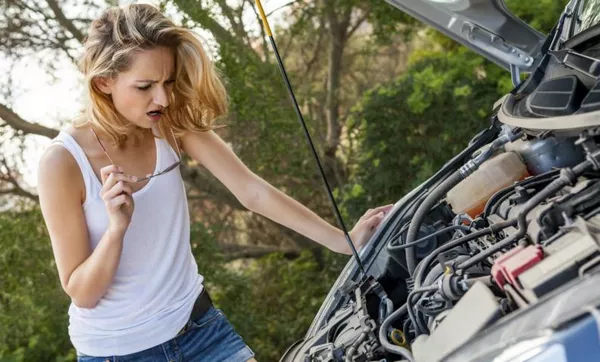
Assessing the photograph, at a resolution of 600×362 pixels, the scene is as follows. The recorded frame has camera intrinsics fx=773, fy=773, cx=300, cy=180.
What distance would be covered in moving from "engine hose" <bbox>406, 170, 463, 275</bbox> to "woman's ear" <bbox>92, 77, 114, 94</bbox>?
1040mm

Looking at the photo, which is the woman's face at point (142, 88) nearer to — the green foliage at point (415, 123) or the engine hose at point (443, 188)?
the engine hose at point (443, 188)

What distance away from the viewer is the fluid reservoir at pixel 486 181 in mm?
2150

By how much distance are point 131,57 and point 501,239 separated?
1249 mm

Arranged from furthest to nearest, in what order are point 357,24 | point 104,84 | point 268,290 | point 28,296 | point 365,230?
point 357,24 → point 268,290 → point 28,296 → point 365,230 → point 104,84

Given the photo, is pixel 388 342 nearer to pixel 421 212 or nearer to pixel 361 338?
pixel 361 338

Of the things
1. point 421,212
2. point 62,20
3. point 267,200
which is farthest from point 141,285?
point 62,20

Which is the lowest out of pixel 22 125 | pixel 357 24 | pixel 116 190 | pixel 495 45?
pixel 116 190

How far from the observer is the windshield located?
2494 millimetres

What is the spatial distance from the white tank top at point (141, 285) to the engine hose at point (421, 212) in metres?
0.79

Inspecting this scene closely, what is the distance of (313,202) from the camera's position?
6.56 metres

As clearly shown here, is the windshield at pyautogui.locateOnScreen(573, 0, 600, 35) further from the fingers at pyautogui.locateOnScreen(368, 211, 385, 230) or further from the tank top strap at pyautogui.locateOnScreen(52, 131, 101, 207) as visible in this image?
the tank top strap at pyautogui.locateOnScreen(52, 131, 101, 207)

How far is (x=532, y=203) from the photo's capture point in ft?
5.81

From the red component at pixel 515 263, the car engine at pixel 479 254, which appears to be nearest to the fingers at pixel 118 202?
→ the car engine at pixel 479 254

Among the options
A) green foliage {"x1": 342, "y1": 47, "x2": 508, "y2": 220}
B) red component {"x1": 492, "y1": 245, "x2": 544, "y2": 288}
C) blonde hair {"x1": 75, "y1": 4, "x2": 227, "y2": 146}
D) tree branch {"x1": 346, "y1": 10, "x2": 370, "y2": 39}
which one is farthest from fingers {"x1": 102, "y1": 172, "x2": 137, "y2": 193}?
tree branch {"x1": 346, "y1": 10, "x2": 370, "y2": 39}
